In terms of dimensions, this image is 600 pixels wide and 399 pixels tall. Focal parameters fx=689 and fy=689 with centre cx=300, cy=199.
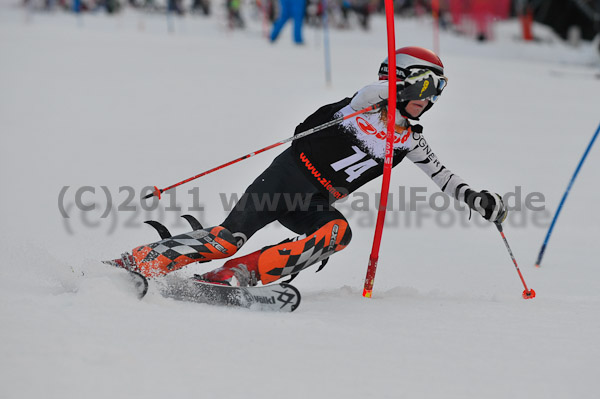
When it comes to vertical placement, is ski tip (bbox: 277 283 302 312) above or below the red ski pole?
below

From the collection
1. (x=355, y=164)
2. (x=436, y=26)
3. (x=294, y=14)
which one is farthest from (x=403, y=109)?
(x=294, y=14)

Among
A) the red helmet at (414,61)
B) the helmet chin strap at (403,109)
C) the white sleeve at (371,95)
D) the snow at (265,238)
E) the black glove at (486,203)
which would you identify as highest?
the red helmet at (414,61)

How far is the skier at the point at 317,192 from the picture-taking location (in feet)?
10.5

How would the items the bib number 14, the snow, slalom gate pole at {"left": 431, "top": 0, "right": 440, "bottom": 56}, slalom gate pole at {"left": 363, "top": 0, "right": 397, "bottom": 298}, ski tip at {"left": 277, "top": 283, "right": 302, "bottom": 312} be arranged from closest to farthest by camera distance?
the snow → ski tip at {"left": 277, "top": 283, "right": 302, "bottom": 312} → slalom gate pole at {"left": 363, "top": 0, "right": 397, "bottom": 298} → the bib number 14 → slalom gate pole at {"left": 431, "top": 0, "right": 440, "bottom": 56}

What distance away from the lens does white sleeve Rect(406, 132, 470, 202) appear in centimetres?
347

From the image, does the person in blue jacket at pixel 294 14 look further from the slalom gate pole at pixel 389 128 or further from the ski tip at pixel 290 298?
the ski tip at pixel 290 298

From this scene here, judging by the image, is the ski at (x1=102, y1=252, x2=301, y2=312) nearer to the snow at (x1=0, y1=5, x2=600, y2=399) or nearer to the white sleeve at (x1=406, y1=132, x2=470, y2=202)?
the snow at (x1=0, y1=5, x2=600, y2=399)

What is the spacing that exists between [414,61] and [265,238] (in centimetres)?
260

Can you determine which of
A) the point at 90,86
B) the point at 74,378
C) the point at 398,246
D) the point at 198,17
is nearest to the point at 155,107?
the point at 90,86

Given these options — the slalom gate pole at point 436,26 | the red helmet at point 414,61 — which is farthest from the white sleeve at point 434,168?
the slalom gate pole at point 436,26

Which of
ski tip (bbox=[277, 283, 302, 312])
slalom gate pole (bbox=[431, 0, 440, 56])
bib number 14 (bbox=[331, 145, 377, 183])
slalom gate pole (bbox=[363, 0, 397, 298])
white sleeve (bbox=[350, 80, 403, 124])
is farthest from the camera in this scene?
slalom gate pole (bbox=[431, 0, 440, 56])

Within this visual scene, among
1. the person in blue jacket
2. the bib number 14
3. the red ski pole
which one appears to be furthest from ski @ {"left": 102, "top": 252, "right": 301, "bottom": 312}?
the person in blue jacket

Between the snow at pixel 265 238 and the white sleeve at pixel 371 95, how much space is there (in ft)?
3.15

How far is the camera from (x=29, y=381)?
2.01m
